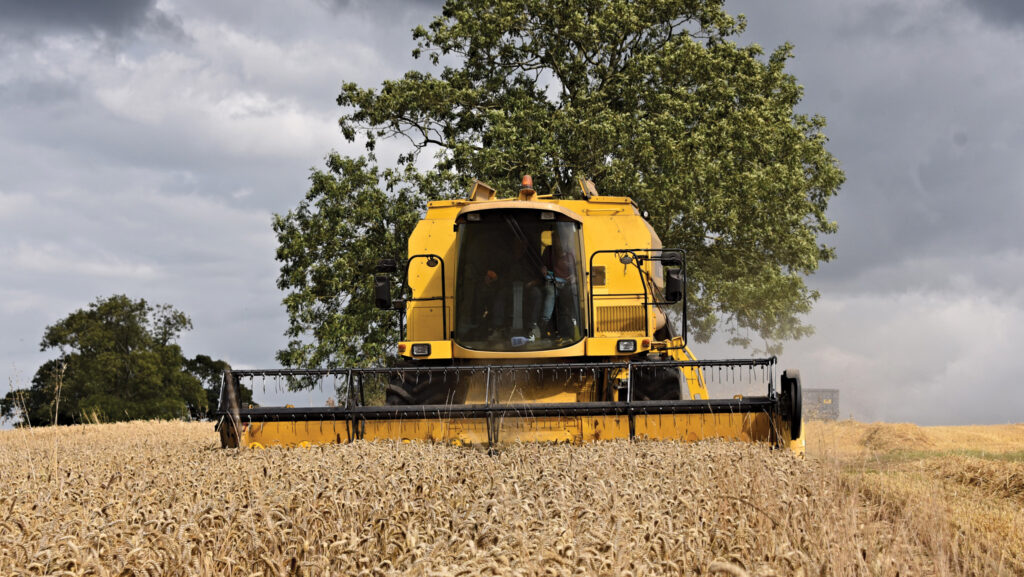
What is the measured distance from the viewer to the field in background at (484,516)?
3795mm

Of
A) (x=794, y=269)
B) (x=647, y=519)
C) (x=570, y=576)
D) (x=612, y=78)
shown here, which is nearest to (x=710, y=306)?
(x=794, y=269)

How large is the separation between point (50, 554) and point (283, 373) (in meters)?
6.36

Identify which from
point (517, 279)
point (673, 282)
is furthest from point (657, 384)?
point (517, 279)

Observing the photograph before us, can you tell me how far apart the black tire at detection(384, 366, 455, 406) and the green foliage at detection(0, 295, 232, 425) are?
96.9 ft

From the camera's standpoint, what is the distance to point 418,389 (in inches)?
452

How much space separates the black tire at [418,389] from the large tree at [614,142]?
461 inches

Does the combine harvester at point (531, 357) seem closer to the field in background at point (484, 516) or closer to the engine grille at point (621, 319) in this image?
the engine grille at point (621, 319)

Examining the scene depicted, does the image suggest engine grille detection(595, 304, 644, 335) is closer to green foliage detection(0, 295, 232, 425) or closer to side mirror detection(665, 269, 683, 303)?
side mirror detection(665, 269, 683, 303)

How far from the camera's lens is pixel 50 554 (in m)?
3.77

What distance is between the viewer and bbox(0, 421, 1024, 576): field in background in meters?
3.79

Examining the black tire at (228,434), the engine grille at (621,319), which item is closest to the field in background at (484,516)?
the black tire at (228,434)

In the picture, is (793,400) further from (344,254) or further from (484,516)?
(344,254)

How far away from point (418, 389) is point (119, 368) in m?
34.2

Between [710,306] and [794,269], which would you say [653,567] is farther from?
[794,269]
